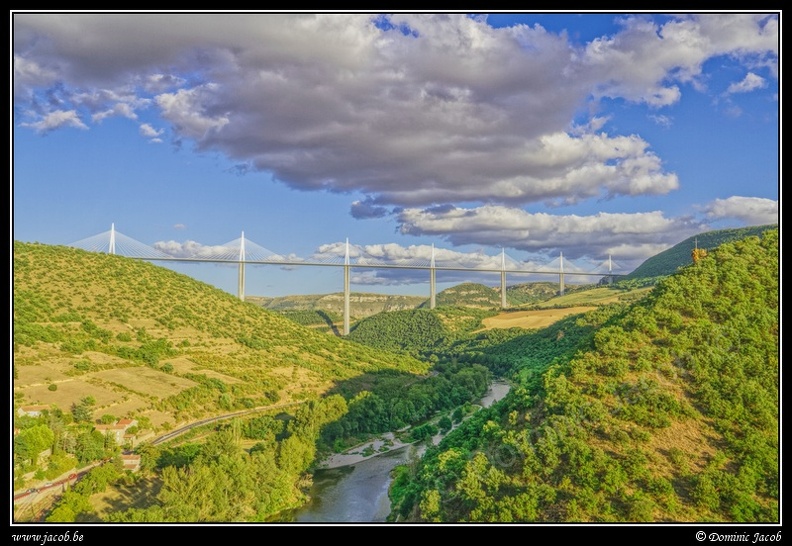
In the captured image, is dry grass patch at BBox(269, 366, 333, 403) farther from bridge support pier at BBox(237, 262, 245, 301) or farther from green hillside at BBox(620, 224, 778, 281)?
green hillside at BBox(620, 224, 778, 281)

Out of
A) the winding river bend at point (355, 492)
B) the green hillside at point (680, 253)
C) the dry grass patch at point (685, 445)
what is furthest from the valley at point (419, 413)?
the green hillside at point (680, 253)

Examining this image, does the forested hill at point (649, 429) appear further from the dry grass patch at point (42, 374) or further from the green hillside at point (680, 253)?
the green hillside at point (680, 253)

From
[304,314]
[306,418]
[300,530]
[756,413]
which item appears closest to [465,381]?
[306,418]

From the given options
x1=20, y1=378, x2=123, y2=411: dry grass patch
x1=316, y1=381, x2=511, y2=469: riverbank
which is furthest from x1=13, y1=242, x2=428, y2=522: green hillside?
x1=316, y1=381, x2=511, y2=469: riverbank

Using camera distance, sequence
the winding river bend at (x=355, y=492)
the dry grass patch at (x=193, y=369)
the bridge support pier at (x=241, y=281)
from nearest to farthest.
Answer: the winding river bend at (x=355, y=492)
the dry grass patch at (x=193, y=369)
the bridge support pier at (x=241, y=281)

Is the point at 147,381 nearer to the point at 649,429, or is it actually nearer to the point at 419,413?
the point at 419,413

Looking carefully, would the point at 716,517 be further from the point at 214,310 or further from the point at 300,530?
the point at 214,310
